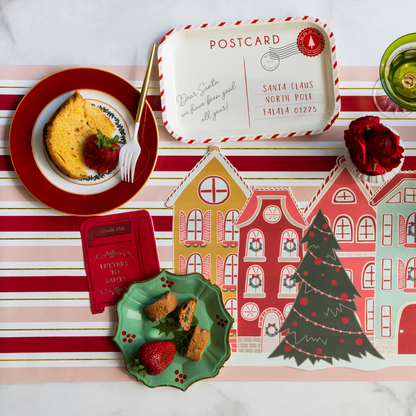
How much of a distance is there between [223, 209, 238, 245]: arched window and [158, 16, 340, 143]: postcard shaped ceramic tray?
0.24 metres

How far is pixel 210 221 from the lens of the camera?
0.99 meters

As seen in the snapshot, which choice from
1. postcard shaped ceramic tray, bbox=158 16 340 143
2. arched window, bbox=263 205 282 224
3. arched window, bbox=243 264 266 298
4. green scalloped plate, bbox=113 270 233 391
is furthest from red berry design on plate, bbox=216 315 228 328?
postcard shaped ceramic tray, bbox=158 16 340 143

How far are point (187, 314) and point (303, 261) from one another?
15.8 inches

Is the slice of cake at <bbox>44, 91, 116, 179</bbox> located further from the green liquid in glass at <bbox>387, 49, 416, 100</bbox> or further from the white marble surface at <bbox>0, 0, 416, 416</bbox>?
the green liquid in glass at <bbox>387, 49, 416, 100</bbox>

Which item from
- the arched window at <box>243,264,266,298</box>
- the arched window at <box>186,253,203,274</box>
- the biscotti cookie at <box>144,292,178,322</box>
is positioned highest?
the arched window at <box>186,253,203,274</box>

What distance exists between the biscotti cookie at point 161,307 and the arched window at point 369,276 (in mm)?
608

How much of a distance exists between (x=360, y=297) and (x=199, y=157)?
2.24ft

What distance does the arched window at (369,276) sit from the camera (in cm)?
99

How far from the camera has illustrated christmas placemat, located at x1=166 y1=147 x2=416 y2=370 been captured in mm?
986

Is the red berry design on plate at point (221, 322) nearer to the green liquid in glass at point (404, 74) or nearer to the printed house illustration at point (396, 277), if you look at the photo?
the printed house illustration at point (396, 277)

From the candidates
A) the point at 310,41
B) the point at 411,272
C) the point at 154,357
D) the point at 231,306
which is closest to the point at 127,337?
the point at 154,357

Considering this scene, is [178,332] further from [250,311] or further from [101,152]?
[101,152]

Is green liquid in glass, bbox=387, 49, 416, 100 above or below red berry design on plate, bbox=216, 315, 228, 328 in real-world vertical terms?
above

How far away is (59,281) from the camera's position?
3.25 feet
